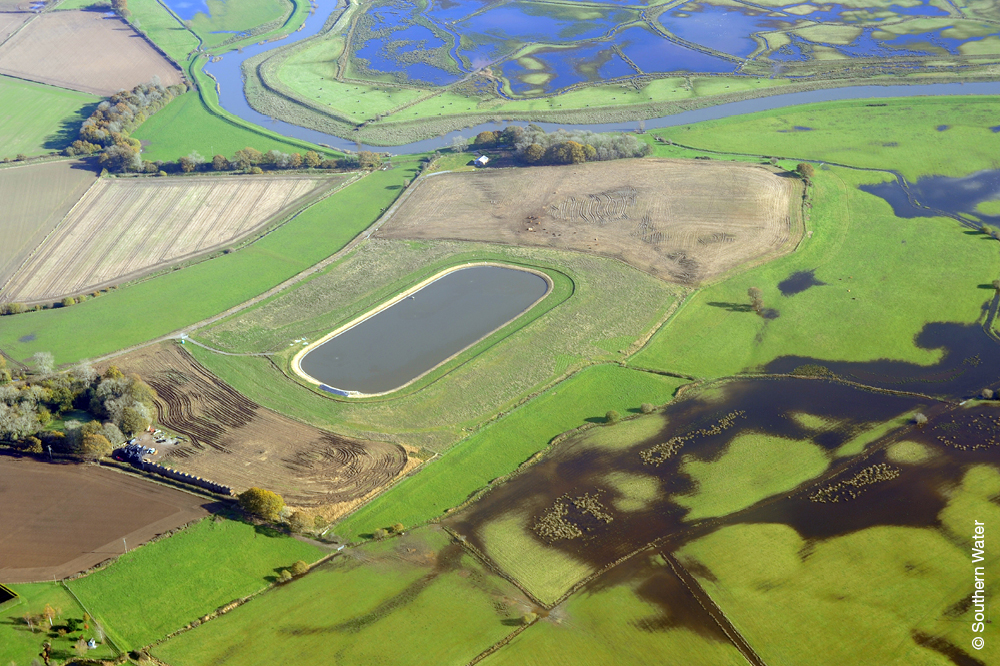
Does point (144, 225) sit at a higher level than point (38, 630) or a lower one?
higher

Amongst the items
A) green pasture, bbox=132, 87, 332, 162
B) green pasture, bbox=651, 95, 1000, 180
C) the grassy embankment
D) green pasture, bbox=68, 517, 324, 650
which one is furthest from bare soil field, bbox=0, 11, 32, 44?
green pasture, bbox=68, 517, 324, 650

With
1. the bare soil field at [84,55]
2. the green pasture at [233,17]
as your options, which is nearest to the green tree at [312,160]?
the bare soil field at [84,55]

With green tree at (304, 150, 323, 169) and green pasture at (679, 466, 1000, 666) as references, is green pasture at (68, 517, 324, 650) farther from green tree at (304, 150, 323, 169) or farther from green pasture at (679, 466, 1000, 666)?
green tree at (304, 150, 323, 169)

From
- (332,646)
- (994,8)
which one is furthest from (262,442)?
(994,8)

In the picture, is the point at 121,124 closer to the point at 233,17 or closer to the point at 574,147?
the point at 233,17

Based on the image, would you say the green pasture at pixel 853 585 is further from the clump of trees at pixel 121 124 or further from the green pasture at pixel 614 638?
the clump of trees at pixel 121 124

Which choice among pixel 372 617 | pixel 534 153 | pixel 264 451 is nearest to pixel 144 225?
pixel 264 451

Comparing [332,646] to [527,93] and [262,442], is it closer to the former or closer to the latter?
[262,442]
